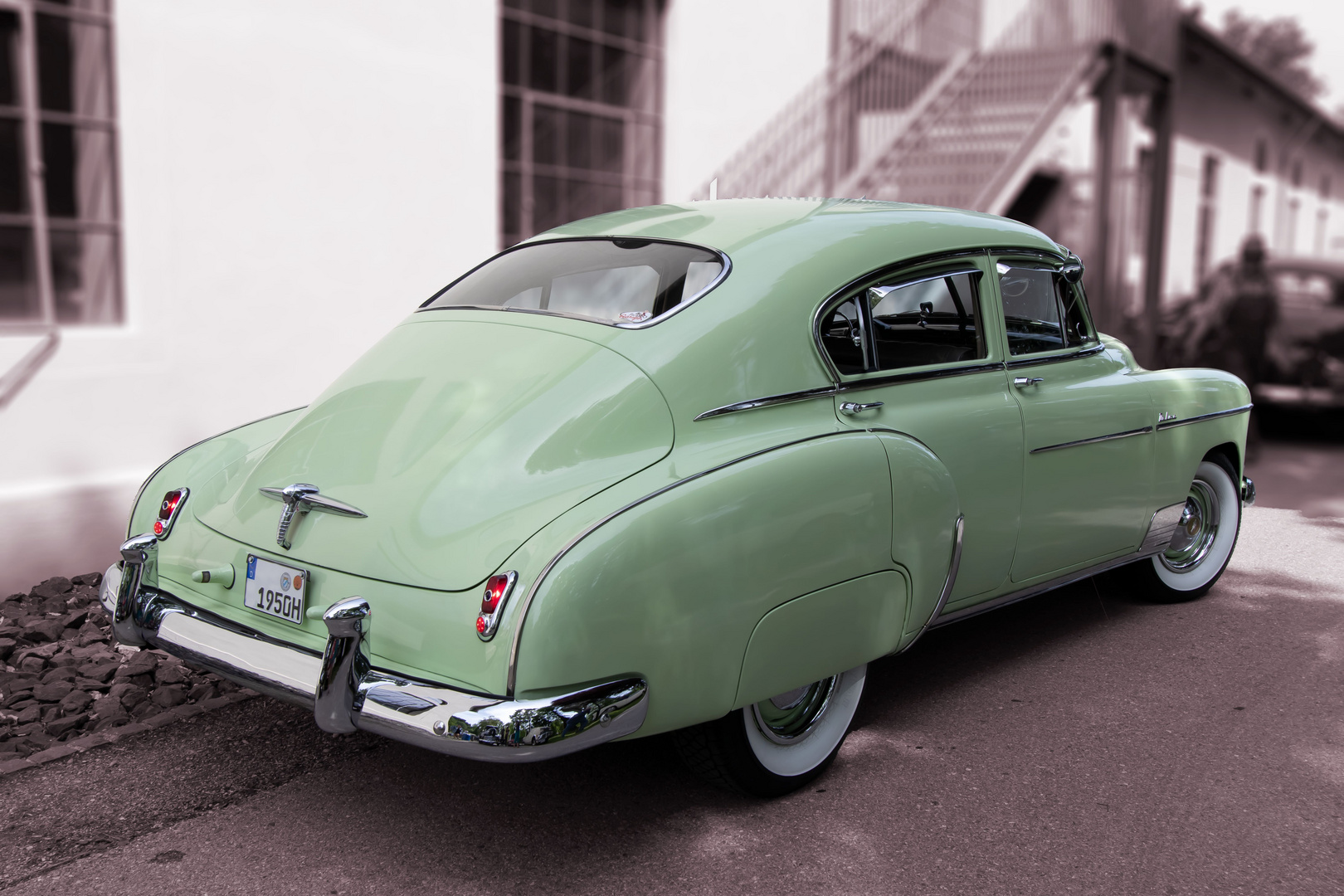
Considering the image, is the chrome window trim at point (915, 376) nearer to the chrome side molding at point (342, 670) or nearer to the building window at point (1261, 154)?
the chrome side molding at point (342, 670)

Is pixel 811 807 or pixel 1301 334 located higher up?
pixel 1301 334

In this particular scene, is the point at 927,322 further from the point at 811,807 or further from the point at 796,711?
the point at 811,807

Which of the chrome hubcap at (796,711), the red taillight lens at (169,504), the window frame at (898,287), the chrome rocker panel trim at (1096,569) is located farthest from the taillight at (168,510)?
the chrome rocker panel trim at (1096,569)

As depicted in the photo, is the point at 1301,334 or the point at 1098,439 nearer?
the point at 1098,439

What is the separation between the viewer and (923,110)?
10.4 m

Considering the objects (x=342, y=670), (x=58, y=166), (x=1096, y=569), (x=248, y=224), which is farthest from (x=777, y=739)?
(x=58, y=166)

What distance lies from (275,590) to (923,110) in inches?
349

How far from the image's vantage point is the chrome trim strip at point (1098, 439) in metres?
3.91


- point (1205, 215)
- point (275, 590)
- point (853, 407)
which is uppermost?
point (1205, 215)

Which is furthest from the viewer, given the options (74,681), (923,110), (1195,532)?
(923,110)

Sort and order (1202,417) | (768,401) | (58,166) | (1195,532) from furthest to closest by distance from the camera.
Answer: (58,166) → (1195,532) → (1202,417) → (768,401)

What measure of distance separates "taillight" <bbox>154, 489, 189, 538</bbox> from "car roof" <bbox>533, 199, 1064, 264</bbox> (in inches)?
58.4

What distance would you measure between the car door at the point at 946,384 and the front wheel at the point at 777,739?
514mm

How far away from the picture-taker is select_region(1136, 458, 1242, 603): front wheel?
5.05m
